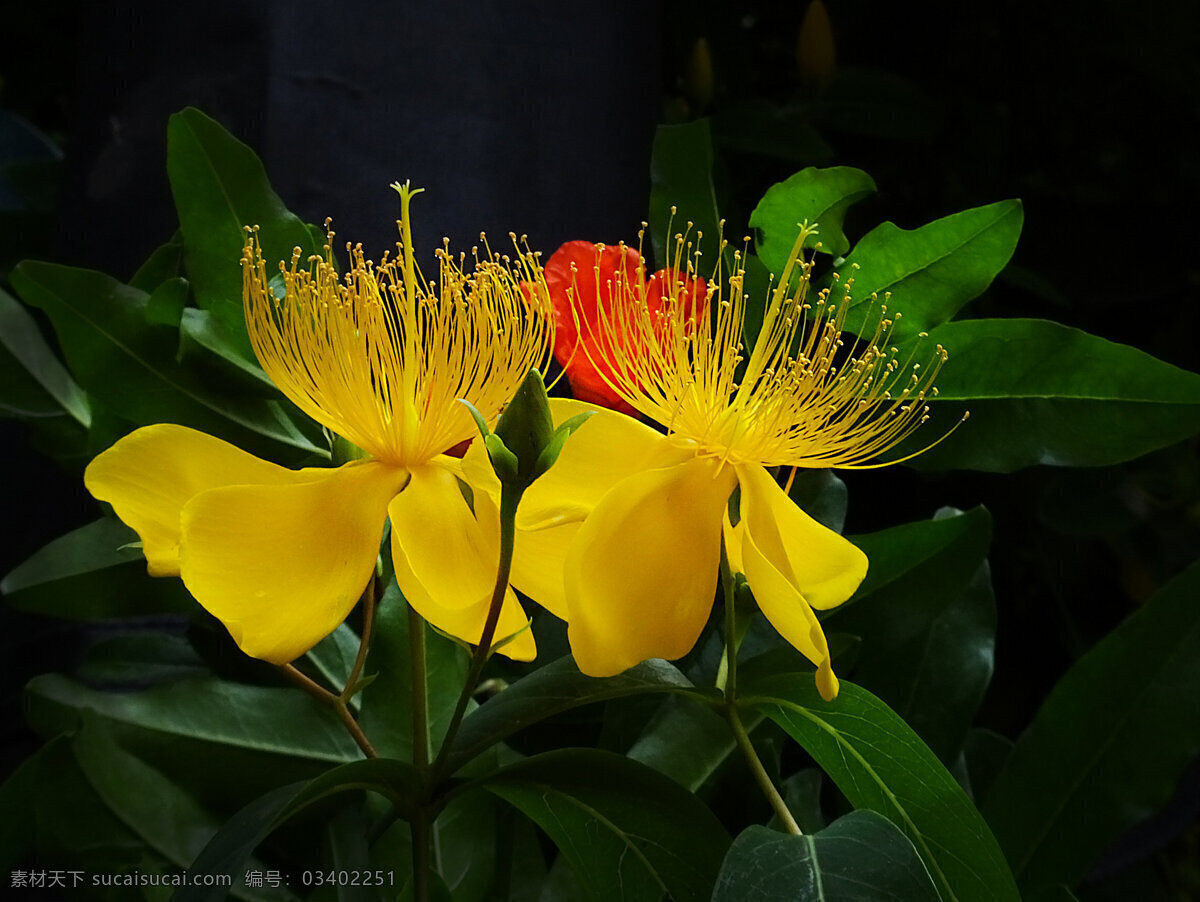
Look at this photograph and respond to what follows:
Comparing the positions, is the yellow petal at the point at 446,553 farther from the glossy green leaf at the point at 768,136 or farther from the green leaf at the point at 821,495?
the glossy green leaf at the point at 768,136

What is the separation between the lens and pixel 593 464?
0.44 m

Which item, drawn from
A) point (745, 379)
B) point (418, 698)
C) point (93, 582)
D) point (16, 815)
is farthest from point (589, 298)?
point (16, 815)

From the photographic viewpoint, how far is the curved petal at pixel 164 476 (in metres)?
0.44

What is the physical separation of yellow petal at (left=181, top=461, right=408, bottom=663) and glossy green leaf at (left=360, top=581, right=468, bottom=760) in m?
0.11

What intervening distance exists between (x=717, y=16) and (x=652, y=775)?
70 centimetres

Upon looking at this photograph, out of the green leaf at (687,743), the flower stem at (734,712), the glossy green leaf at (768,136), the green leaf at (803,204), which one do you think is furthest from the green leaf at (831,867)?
the glossy green leaf at (768,136)

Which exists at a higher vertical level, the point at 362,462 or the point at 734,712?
the point at 362,462

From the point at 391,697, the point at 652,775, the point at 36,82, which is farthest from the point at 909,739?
the point at 36,82

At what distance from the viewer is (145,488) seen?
17.8 inches

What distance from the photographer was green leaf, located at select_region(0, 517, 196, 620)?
573 millimetres

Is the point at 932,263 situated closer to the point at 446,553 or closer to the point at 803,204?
the point at 803,204

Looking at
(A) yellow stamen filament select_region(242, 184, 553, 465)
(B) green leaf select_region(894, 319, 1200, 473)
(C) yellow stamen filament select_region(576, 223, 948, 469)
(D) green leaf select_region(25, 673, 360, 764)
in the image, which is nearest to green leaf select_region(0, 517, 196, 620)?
(D) green leaf select_region(25, 673, 360, 764)

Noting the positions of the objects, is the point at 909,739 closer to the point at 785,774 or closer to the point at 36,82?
the point at 785,774

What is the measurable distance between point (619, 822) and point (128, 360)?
1.06 ft
